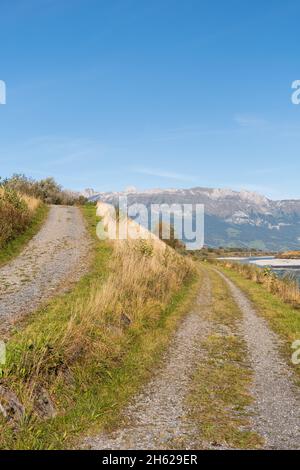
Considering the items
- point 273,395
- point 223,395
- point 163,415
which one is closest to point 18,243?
point 223,395

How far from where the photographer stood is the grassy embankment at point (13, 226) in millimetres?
20359

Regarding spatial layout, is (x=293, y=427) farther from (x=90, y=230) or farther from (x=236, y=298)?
(x=90, y=230)

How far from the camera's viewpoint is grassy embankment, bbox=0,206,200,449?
609 cm

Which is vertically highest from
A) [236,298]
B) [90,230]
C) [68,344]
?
[90,230]

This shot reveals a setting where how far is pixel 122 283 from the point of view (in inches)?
555

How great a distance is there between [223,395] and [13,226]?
19025mm

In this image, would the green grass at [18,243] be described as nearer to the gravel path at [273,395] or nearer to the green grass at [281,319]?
the gravel path at [273,395]

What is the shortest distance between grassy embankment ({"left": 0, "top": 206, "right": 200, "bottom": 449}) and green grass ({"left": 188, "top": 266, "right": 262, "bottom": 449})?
1.29m

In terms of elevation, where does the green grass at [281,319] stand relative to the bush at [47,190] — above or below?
below

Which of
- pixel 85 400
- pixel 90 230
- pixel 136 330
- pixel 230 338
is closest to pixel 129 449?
pixel 85 400

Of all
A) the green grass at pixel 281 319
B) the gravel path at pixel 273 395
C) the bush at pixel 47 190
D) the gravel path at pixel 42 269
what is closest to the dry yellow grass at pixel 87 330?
the gravel path at pixel 42 269

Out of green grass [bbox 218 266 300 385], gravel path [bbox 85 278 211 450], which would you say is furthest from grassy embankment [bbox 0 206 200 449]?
green grass [bbox 218 266 300 385]

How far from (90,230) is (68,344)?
2142 cm

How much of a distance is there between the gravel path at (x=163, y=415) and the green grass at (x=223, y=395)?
218 mm
